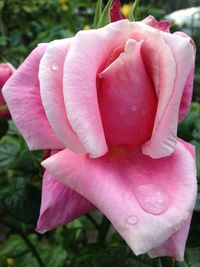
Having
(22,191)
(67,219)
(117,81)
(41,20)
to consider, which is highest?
(117,81)

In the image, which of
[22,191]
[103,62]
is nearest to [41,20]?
[22,191]

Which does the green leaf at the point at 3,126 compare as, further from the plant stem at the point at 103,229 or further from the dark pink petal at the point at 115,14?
the dark pink petal at the point at 115,14

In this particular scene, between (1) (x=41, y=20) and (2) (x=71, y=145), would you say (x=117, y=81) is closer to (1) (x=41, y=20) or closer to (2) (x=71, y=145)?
(2) (x=71, y=145)

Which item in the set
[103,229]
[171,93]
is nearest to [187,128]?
[103,229]

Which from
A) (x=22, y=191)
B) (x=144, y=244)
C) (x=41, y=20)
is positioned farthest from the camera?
(x=41, y=20)

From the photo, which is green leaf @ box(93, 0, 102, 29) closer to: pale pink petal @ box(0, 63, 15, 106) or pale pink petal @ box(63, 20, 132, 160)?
pale pink petal @ box(63, 20, 132, 160)

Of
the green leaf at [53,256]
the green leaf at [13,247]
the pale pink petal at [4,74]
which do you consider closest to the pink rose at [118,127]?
the pale pink petal at [4,74]

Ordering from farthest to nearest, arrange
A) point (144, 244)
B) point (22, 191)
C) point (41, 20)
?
point (41, 20)
point (22, 191)
point (144, 244)
